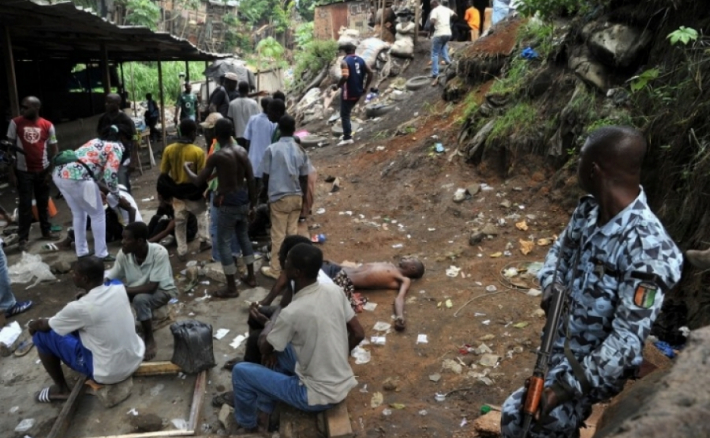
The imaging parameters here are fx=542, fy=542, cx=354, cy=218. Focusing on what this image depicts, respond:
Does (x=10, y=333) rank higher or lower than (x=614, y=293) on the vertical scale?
lower

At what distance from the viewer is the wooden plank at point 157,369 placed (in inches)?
163

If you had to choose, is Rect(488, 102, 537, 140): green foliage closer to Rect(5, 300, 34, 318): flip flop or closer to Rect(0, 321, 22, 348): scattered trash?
Rect(5, 300, 34, 318): flip flop

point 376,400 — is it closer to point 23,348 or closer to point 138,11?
point 23,348

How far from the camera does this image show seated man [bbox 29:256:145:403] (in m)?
3.62

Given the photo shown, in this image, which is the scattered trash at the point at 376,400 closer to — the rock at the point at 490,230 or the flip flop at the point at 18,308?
the rock at the point at 490,230

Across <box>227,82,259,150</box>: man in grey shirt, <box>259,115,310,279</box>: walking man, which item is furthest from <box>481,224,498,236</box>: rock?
<box>227,82,259,150</box>: man in grey shirt

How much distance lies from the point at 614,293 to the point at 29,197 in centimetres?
675

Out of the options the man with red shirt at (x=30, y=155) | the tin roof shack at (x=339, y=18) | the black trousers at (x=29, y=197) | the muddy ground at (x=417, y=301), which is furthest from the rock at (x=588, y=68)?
the tin roof shack at (x=339, y=18)

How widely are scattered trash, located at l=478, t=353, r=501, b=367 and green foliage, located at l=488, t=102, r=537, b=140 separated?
3.98 metres

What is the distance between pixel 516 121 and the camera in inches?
299

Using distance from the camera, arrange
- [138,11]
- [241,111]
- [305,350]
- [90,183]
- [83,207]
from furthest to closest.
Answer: [138,11], [241,111], [83,207], [90,183], [305,350]

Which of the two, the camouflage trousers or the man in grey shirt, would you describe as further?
the man in grey shirt

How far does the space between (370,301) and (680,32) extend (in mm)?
3733

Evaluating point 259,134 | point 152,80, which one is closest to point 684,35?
point 259,134
